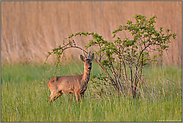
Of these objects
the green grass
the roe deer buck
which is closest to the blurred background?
the green grass

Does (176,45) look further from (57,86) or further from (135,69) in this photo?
(57,86)

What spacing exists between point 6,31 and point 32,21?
1.68m

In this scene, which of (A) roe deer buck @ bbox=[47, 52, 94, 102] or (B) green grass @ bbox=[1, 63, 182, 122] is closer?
(B) green grass @ bbox=[1, 63, 182, 122]

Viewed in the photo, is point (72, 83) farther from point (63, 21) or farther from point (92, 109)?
point (63, 21)

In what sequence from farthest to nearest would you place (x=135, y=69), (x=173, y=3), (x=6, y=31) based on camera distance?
(x=6, y=31) → (x=173, y=3) → (x=135, y=69)

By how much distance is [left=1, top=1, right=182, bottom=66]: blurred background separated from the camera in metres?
11.2

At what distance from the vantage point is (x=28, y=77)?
30.5 ft

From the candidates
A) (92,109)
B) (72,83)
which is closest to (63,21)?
(72,83)

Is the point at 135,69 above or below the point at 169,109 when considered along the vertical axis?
above

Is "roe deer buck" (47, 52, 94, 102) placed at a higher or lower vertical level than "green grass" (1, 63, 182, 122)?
higher

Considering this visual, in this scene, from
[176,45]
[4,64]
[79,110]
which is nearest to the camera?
[79,110]

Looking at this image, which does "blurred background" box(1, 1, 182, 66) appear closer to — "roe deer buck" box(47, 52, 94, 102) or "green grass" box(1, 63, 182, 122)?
"green grass" box(1, 63, 182, 122)

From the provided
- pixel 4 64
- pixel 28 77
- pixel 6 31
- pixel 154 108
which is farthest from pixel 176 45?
pixel 6 31

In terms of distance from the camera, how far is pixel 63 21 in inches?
530
